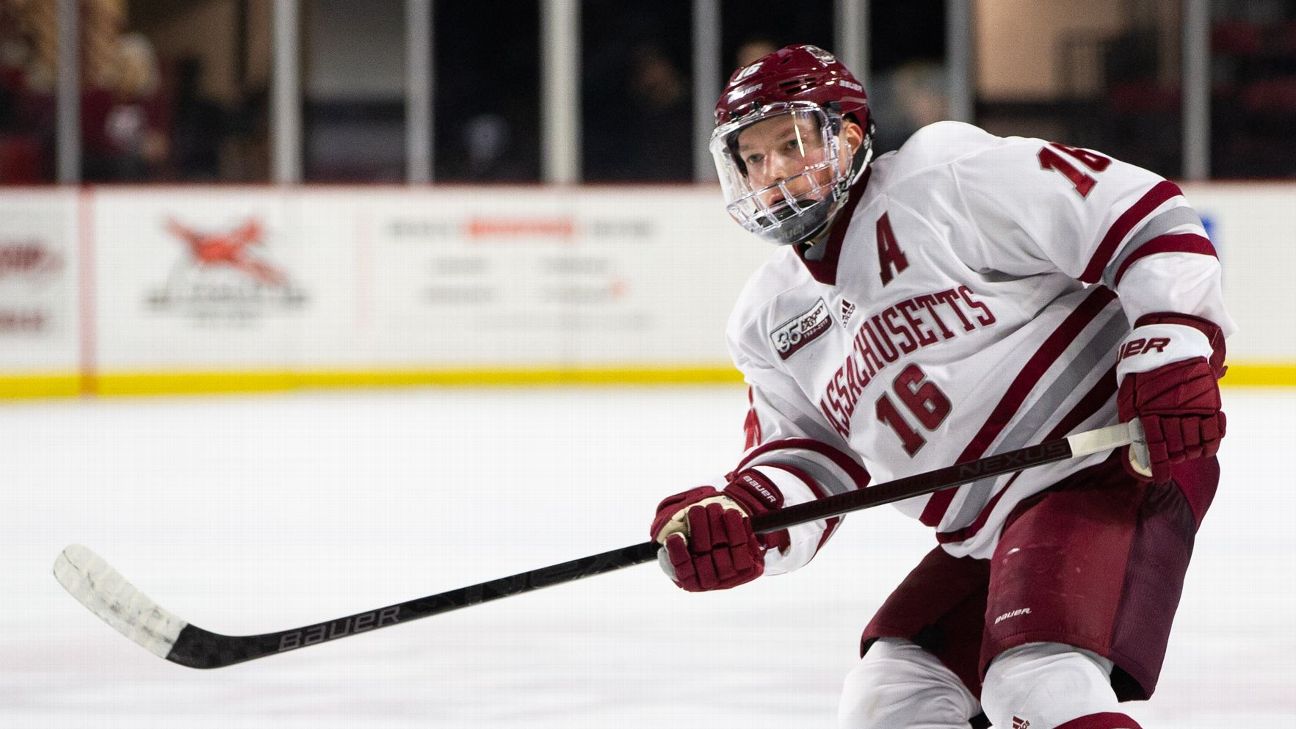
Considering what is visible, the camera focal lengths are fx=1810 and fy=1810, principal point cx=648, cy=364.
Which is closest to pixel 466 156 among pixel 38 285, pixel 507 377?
pixel 507 377

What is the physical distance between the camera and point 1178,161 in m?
8.95

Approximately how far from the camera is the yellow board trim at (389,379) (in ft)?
26.6

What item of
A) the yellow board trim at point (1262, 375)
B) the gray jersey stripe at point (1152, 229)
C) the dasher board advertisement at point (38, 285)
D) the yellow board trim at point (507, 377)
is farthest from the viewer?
the yellow board trim at point (507, 377)

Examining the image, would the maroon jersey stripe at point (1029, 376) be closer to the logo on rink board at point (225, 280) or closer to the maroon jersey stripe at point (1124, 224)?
the maroon jersey stripe at point (1124, 224)

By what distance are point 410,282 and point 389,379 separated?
466 millimetres

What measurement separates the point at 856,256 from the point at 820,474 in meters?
0.28

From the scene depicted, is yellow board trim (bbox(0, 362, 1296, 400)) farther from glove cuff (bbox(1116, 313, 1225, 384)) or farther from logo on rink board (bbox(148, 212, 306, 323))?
glove cuff (bbox(1116, 313, 1225, 384))

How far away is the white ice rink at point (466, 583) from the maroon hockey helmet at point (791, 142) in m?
0.82

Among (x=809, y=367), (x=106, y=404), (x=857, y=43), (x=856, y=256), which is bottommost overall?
(x=106, y=404)

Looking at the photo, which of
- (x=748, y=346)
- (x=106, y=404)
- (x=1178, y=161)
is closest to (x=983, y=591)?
(x=748, y=346)

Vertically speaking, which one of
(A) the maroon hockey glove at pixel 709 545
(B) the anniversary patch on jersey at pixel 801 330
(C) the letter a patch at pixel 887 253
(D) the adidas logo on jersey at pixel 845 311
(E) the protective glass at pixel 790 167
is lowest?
(A) the maroon hockey glove at pixel 709 545

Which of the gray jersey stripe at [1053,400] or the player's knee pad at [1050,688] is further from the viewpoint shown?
the gray jersey stripe at [1053,400]

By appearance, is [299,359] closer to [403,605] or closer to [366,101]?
[366,101]

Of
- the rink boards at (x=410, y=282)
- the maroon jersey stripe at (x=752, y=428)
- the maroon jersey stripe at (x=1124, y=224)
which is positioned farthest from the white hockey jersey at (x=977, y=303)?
the rink boards at (x=410, y=282)
